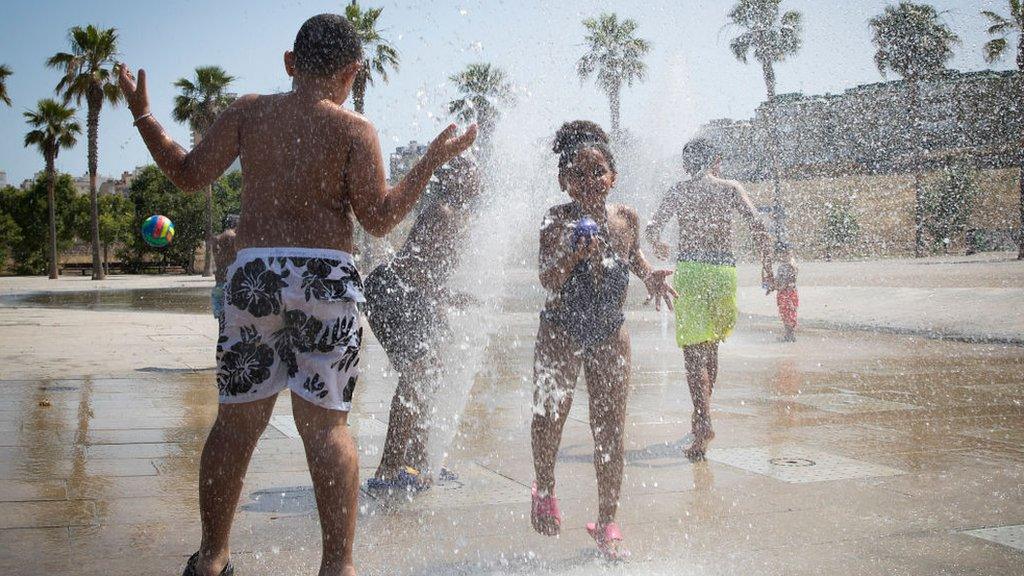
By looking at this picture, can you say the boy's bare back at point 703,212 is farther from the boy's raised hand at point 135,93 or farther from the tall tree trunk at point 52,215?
the tall tree trunk at point 52,215

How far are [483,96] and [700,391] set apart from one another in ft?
7.39

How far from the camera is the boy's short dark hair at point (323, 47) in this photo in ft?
9.05

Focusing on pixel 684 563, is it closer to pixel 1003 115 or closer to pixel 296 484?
pixel 296 484

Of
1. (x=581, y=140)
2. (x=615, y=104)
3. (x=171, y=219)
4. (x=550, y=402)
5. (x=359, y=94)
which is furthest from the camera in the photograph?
(x=171, y=219)

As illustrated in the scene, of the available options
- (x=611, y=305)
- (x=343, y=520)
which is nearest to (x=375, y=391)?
(x=611, y=305)

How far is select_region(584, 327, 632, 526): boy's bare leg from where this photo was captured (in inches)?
134

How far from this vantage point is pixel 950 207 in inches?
1594

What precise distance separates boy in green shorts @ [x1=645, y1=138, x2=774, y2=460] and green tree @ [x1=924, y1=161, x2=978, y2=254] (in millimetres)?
37320

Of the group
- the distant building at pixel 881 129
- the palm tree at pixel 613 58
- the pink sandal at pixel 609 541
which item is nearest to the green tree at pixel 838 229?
the distant building at pixel 881 129

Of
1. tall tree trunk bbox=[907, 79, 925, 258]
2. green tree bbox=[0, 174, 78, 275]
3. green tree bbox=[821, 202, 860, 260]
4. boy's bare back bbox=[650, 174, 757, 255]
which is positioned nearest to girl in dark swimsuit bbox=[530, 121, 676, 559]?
boy's bare back bbox=[650, 174, 757, 255]

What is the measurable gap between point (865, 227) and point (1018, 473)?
44.3 metres

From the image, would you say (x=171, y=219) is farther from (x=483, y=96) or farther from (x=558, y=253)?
(x=558, y=253)

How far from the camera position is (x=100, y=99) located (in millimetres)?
42344

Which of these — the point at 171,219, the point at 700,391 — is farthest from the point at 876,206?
the point at 700,391
